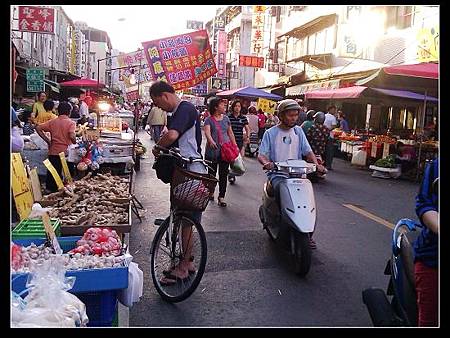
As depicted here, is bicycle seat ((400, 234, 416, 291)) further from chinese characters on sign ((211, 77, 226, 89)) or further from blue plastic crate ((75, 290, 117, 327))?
chinese characters on sign ((211, 77, 226, 89))

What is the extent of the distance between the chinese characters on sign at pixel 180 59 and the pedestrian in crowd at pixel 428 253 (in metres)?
11.7

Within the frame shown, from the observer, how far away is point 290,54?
30.8m

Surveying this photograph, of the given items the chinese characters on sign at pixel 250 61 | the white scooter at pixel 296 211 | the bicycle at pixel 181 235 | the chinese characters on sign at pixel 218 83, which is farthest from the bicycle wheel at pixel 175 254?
the chinese characters on sign at pixel 218 83

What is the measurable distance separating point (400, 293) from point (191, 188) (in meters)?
1.83

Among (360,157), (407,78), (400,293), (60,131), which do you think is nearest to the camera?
(400,293)

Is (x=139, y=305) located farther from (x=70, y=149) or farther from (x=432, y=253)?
(x=70, y=149)

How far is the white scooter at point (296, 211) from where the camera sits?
4.87 m

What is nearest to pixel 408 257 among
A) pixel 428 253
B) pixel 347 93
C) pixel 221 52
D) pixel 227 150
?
pixel 428 253

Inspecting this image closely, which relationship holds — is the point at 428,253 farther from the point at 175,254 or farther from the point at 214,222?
the point at 214,222

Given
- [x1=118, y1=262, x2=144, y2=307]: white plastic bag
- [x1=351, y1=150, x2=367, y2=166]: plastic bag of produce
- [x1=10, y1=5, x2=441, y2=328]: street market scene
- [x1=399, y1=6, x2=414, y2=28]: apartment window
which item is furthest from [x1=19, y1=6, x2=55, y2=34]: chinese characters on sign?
[x1=118, y1=262, x2=144, y2=307]: white plastic bag

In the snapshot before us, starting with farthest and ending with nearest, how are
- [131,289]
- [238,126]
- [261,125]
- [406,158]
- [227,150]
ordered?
[261,125] → [406,158] → [238,126] → [227,150] → [131,289]

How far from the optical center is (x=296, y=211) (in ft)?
16.2
